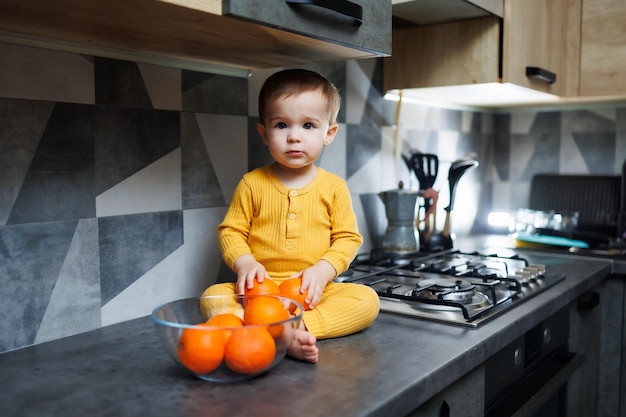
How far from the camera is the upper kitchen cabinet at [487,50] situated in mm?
1624

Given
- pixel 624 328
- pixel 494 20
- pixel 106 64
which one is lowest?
pixel 624 328

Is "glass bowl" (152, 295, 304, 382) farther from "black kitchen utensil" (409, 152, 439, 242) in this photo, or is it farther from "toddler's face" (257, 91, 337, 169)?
"black kitchen utensil" (409, 152, 439, 242)

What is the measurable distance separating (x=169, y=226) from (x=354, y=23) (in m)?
0.55

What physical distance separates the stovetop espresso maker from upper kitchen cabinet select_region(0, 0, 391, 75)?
0.63m

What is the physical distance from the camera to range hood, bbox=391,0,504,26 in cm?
148

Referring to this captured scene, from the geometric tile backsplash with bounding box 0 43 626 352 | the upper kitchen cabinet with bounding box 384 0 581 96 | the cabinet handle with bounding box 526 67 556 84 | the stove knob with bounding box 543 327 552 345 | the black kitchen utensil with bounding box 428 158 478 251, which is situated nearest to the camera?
the geometric tile backsplash with bounding box 0 43 626 352

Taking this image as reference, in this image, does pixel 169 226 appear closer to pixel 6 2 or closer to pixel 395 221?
A: pixel 6 2

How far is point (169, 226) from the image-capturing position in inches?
47.5

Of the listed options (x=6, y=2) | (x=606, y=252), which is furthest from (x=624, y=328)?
(x=6, y=2)

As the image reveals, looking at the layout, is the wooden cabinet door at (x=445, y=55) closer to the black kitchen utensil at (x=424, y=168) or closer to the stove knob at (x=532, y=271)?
the black kitchen utensil at (x=424, y=168)

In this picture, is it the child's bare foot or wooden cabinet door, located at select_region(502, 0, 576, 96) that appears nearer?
the child's bare foot

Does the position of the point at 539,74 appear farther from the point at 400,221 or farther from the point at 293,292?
the point at 293,292

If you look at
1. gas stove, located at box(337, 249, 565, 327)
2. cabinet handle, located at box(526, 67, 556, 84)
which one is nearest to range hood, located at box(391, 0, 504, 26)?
cabinet handle, located at box(526, 67, 556, 84)

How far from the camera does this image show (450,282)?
131 centimetres
